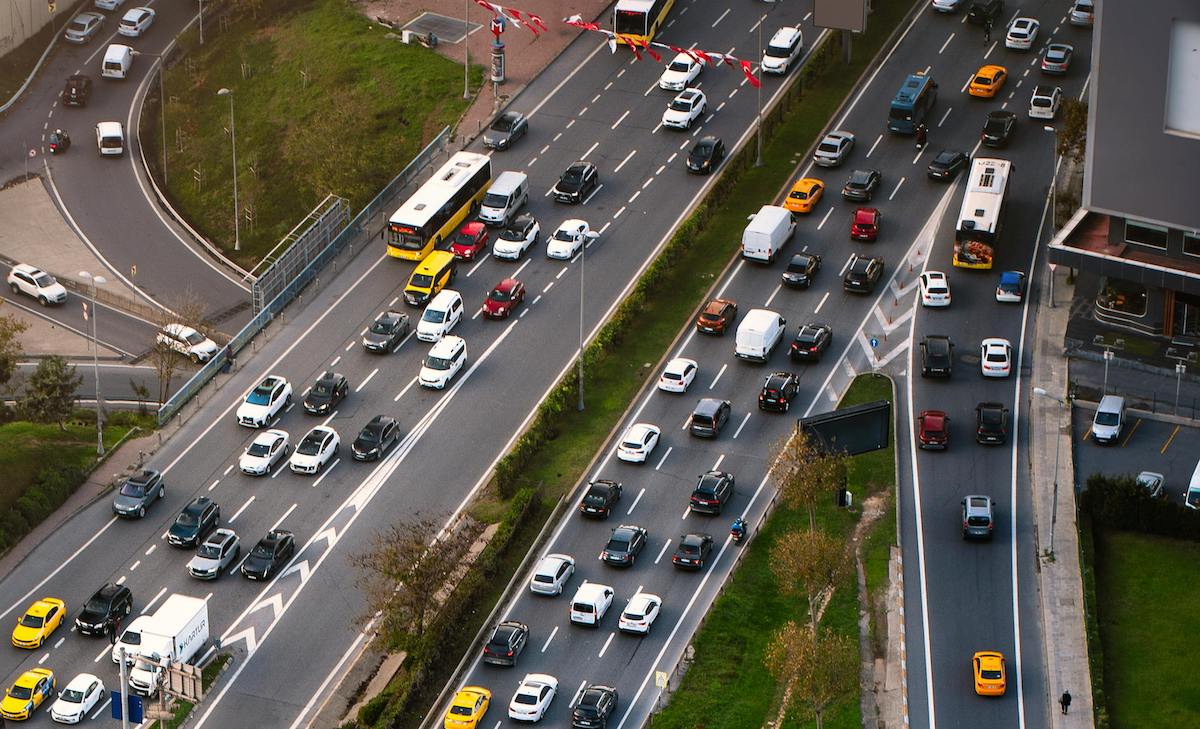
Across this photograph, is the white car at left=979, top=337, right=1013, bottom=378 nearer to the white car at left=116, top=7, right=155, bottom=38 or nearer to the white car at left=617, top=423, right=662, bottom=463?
the white car at left=617, top=423, right=662, bottom=463

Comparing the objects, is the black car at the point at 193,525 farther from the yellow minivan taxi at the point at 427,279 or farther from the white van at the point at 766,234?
the white van at the point at 766,234

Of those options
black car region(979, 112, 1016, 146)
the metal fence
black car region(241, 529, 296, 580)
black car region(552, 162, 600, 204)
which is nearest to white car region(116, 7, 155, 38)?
the metal fence

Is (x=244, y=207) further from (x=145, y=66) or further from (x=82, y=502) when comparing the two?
(x=82, y=502)

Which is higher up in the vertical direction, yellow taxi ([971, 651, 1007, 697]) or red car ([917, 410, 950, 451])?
red car ([917, 410, 950, 451])

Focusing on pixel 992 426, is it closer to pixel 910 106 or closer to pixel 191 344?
pixel 910 106

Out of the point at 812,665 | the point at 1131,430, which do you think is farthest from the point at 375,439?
the point at 1131,430

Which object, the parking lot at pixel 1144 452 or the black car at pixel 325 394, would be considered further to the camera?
the black car at pixel 325 394

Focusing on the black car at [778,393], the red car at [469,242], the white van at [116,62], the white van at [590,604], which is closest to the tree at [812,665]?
the white van at [590,604]
